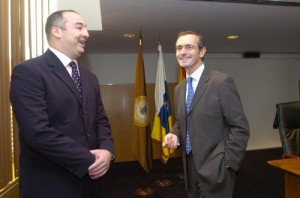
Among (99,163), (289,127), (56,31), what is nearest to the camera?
(99,163)

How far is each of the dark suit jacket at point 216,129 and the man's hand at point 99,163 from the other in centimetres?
59

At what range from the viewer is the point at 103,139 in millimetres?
1406

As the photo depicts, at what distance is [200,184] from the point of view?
5.18 feet

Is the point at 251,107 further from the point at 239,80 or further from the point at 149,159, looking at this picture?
the point at 149,159

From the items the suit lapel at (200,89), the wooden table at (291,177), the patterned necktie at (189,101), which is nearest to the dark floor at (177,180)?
the wooden table at (291,177)

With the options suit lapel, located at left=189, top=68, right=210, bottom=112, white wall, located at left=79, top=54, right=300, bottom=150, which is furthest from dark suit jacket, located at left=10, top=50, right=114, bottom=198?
white wall, located at left=79, top=54, right=300, bottom=150

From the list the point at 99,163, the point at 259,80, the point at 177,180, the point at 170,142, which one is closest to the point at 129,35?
the point at 177,180

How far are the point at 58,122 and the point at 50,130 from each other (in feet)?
0.33

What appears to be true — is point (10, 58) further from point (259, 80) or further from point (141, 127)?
point (259, 80)

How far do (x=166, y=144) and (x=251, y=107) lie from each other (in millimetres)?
4925

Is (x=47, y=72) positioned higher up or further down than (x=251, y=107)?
higher up

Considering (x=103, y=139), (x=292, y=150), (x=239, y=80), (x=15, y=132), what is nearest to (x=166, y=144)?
(x=103, y=139)

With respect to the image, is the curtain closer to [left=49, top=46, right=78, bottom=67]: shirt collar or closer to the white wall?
[left=49, top=46, right=78, bottom=67]: shirt collar

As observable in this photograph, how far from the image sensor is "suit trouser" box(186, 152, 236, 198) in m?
1.54
